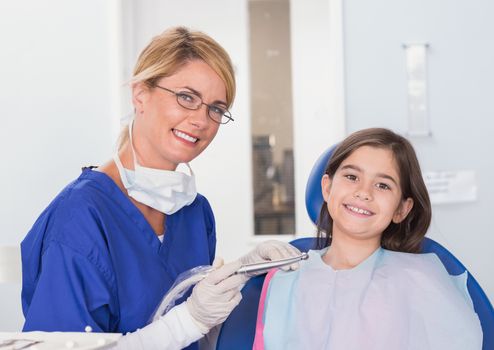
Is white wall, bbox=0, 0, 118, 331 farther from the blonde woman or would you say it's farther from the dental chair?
the dental chair

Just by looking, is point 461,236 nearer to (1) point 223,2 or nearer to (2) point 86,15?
(1) point 223,2

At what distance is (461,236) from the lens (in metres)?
2.10

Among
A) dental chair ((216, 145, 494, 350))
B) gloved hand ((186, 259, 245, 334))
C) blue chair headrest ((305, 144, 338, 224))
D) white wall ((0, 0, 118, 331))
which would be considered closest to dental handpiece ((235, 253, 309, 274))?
gloved hand ((186, 259, 245, 334))

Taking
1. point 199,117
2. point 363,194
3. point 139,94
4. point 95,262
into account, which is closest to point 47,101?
point 139,94

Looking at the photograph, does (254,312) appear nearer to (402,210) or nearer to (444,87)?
(402,210)

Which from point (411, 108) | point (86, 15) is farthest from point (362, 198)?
point (86, 15)

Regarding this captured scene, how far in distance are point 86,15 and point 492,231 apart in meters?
1.78

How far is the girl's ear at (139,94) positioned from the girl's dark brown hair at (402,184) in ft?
1.41

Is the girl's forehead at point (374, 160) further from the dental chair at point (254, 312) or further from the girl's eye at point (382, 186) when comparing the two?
the dental chair at point (254, 312)

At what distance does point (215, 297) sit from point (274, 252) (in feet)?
0.65

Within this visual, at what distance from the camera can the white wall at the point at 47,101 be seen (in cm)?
216

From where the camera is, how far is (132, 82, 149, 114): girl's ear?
1.19 metres

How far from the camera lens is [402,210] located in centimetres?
128

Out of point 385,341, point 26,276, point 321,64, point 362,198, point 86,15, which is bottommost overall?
point 385,341
